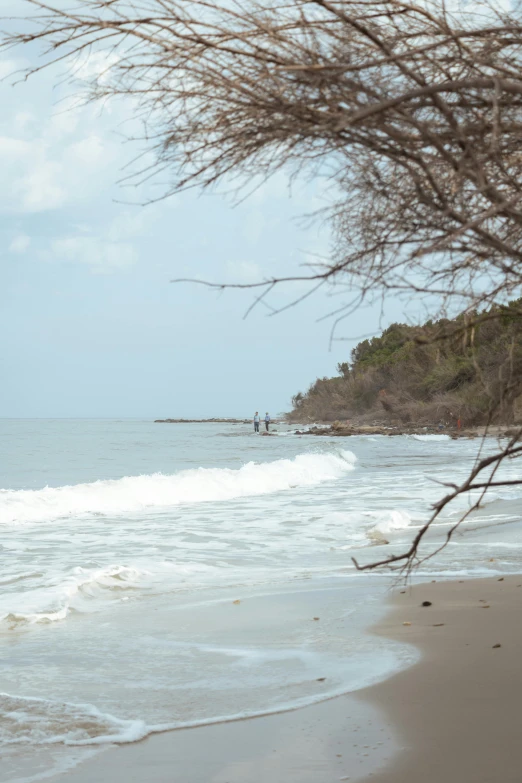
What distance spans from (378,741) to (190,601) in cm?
374

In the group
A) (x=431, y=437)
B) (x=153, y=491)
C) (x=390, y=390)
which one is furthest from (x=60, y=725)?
(x=390, y=390)

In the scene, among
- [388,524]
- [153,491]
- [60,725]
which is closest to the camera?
Answer: [60,725]

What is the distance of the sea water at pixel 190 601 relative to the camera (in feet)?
15.0

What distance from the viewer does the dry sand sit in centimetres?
362

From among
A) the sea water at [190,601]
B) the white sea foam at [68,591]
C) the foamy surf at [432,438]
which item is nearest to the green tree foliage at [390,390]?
the foamy surf at [432,438]

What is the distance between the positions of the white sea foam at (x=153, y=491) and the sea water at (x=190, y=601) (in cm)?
13

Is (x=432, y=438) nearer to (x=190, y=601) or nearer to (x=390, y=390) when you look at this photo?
(x=390, y=390)

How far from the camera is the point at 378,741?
3961 millimetres

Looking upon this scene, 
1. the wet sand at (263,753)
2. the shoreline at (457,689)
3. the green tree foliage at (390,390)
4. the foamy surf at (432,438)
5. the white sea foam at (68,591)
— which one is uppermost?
the green tree foliage at (390,390)

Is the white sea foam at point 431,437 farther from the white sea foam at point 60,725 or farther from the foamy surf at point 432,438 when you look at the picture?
the white sea foam at point 60,725

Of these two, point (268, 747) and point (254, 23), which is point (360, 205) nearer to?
point (254, 23)

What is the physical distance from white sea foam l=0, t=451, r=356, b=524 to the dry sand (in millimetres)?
11255

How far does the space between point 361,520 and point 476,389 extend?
9861mm

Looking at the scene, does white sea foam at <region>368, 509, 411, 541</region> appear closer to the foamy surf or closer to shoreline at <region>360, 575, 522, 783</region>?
shoreline at <region>360, 575, 522, 783</region>
